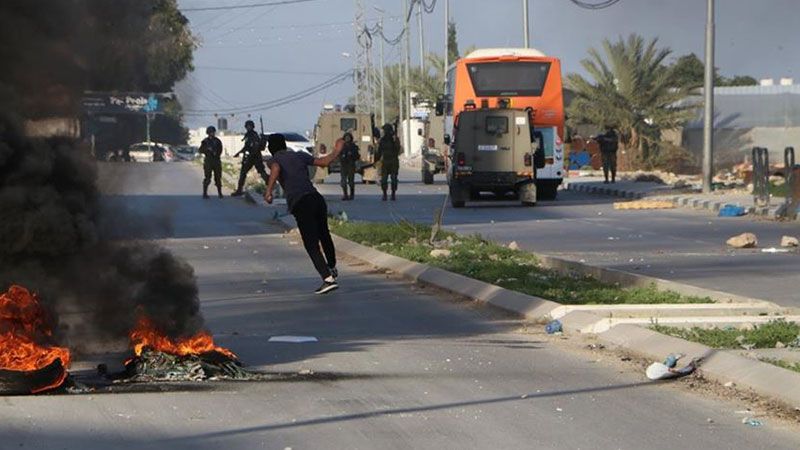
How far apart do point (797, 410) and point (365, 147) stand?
45.2 m

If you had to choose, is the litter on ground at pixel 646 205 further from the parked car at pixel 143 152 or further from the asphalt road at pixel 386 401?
the parked car at pixel 143 152

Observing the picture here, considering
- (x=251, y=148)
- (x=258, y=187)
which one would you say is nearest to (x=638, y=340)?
(x=251, y=148)

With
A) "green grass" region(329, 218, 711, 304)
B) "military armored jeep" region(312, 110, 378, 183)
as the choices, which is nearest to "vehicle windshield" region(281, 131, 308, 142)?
"military armored jeep" region(312, 110, 378, 183)

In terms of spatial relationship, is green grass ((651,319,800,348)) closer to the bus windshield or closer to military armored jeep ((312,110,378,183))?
the bus windshield

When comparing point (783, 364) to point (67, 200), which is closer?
point (67, 200)

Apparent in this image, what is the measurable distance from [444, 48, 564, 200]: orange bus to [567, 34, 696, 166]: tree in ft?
50.0

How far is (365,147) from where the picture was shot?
53594 millimetres

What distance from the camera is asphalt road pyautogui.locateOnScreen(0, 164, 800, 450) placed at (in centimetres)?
789

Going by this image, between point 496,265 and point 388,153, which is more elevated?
point 388,153

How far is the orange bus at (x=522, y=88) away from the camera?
4053cm

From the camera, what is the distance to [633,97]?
57375 millimetres

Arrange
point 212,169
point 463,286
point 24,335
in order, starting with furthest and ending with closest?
point 212,169 < point 463,286 < point 24,335

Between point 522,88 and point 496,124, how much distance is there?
591cm

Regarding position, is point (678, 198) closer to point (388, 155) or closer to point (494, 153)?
point (494, 153)
